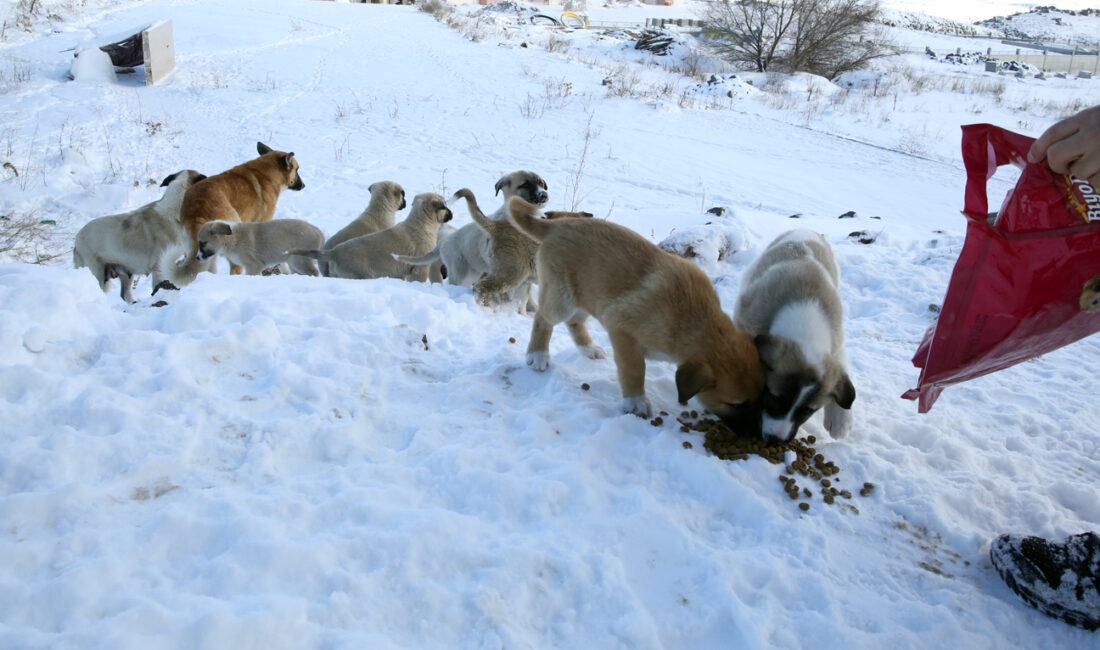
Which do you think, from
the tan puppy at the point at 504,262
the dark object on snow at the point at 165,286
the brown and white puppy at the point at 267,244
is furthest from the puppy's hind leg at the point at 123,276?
the tan puppy at the point at 504,262

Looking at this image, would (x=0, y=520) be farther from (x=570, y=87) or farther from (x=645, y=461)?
(x=570, y=87)

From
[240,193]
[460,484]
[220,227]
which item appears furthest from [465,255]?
[460,484]

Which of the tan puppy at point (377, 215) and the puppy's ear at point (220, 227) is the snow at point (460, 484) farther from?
the tan puppy at point (377, 215)

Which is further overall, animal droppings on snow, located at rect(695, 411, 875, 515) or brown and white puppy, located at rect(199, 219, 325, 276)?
brown and white puppy, located at rect(199, 219, 325, 276)

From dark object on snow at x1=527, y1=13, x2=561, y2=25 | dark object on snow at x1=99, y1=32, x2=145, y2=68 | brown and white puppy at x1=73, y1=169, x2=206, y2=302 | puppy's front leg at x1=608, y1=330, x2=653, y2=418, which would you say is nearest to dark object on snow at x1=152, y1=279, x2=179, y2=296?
brown and white puppy at x1=73, y1=169, x2=206, y2=302

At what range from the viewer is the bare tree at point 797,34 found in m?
28.2

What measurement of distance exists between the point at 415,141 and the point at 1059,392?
12.6 m

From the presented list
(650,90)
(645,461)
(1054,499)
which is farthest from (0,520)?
(650,90)

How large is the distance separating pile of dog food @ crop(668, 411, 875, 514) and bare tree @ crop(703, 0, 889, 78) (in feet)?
95.3

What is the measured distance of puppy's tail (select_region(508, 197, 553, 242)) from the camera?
433 cm

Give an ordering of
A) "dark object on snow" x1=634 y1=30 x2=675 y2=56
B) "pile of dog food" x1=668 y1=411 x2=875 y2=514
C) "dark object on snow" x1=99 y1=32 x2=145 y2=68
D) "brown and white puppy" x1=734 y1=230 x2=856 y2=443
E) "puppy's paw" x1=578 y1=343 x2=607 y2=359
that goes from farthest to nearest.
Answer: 1. "dark object on snow" x1=634 y1=30 x2=675 y2=56
2. "dark object on snow" x1=99 y1=32 x2=145 y2=68
3. "puppy's paw" x1=578 y1=343 x2=607 y2=359
4. "brown and white puppy" x1=734 y1=230 x2=856 y2=443
5. "pile of dog food" x1=668 y1=411 x2=875 y2=514

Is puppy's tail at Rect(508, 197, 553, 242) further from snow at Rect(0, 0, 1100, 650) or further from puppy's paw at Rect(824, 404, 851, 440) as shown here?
puppy's paw at Rect(824, 404, 851, 440)

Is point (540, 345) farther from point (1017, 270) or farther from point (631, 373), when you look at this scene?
point (1017, 270)

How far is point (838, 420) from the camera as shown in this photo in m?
3.77
